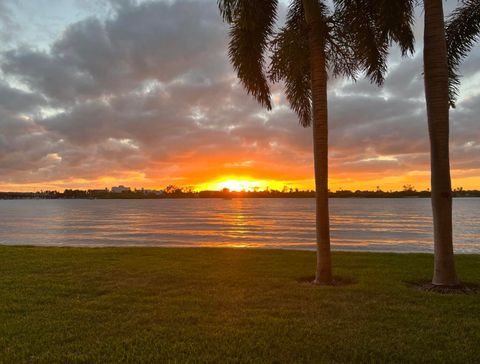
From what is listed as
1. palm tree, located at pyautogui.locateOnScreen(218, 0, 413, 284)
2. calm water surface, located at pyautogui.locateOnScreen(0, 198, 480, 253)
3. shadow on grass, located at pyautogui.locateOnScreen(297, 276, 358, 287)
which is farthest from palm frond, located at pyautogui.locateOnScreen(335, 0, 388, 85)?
calm water surface, located at pyautogui.locateOnScreen(0, 198, 480, 253)

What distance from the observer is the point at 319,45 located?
10289mm

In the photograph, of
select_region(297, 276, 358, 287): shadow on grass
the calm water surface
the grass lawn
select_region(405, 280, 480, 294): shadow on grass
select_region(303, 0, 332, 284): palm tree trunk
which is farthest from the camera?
the calm water surface

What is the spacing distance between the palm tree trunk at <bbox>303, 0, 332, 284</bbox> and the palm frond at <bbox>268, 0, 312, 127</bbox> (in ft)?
1.09

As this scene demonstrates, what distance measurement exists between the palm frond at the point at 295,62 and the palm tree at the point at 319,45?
2cm

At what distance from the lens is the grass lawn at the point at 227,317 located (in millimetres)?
5371

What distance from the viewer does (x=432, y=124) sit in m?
9.41

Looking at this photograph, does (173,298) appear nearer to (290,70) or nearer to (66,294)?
(66,294)

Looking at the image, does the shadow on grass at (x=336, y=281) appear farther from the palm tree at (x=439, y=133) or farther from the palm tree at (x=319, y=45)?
the palm tree at (x=439, y=133)

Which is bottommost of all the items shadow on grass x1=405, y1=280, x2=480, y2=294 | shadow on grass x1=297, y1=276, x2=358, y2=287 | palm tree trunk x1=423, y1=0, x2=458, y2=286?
shadow on grass x1=297, y1=276, x2=358, y2=287

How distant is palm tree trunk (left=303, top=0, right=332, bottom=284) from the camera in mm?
10172

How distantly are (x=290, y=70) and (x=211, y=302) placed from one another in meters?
6.31

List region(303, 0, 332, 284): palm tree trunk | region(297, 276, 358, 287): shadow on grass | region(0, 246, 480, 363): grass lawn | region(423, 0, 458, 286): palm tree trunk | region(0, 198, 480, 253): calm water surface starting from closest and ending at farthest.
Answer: region(0, 246, 480, 363): grass lawn, region(423, 0, 458, 286): palm tree trunk, region(297, 276, 358, 287): shadow on grass, region(303, 0, 332, 284): palm tree trunk, region(0, 198, 480, 253): calm water surface

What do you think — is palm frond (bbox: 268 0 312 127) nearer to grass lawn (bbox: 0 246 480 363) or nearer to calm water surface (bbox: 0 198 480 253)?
grass lawn (bbox: 0 246 480 363)

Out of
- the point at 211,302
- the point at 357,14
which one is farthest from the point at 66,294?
the point at 357,14
